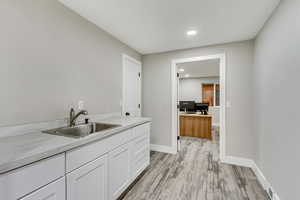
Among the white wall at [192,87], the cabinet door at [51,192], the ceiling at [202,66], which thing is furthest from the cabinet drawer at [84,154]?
the white wall at [192,87]

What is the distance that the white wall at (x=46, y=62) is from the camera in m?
1.23

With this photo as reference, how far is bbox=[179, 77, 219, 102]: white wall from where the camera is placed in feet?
23.6

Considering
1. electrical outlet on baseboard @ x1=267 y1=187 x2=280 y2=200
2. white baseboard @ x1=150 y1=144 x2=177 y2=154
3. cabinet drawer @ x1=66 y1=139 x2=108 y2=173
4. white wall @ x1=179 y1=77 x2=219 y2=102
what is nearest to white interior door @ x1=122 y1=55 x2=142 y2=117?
white baseboard @ x1=150 y1=144 x2=177 y2=154

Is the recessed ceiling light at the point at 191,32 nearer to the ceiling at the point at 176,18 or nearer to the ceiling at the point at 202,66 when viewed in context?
the ceiling at the point at 176,18

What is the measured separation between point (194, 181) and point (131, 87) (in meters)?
2.14

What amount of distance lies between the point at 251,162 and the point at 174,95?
1.97 m

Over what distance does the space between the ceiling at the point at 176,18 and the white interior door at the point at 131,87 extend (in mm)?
533

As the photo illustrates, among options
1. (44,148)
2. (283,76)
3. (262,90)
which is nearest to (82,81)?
(44,148)

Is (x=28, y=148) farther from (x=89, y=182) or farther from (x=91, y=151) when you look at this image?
(x=89, y=182)

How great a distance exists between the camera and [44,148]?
36.7 inches

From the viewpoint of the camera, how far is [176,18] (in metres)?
1.96

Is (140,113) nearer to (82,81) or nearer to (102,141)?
(82,81)

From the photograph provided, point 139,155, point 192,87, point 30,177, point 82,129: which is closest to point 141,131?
point 139,155

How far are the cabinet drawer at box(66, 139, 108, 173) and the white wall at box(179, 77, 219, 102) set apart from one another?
6623 millimetres
